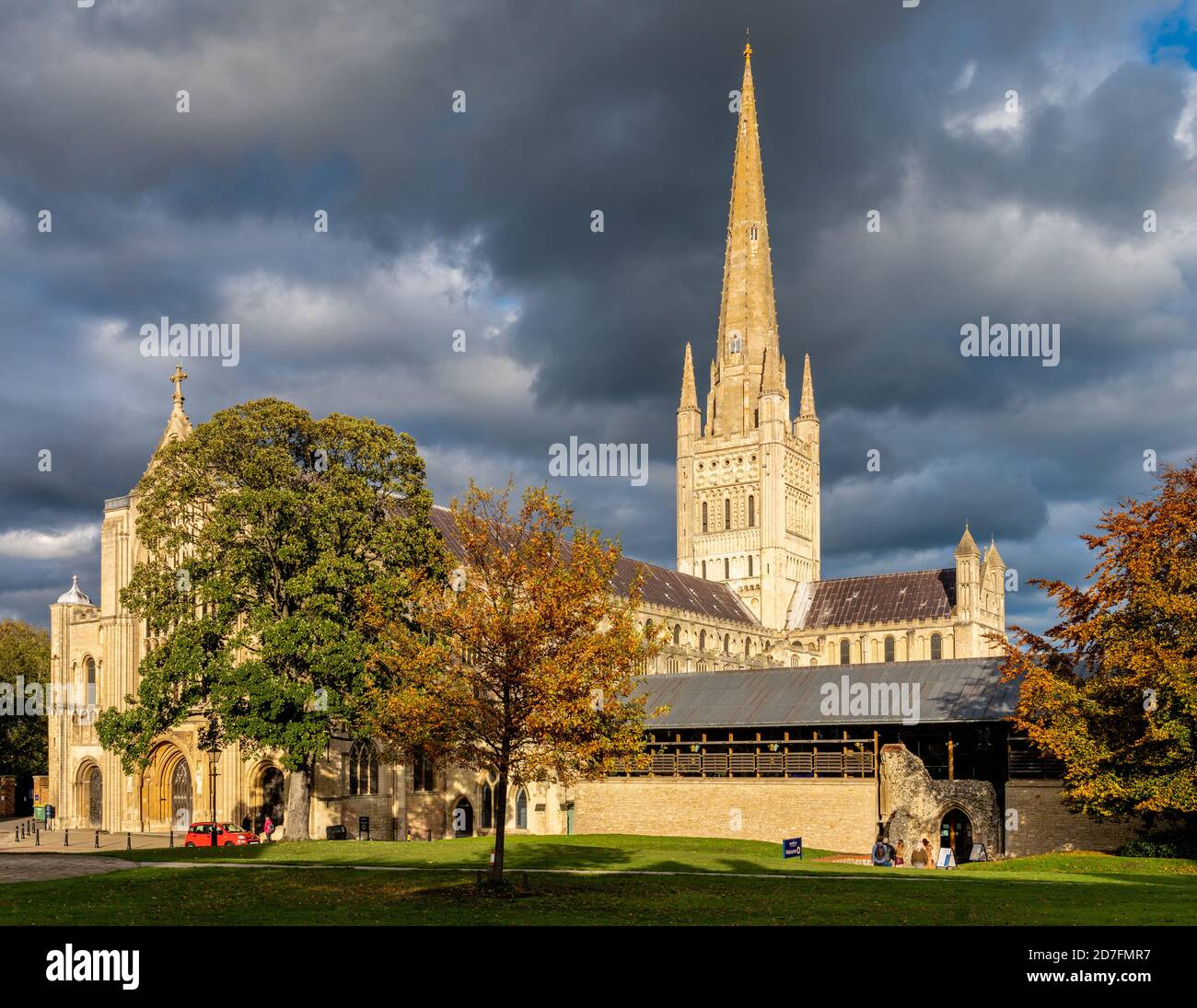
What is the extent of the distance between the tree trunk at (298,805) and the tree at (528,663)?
16706mm

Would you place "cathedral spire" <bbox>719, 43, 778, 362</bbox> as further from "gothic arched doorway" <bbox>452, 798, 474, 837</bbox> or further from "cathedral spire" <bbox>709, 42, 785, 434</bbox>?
"gothic arched doorway" <bbox>452, 798, 474, 837</bbox>

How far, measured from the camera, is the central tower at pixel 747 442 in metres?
115

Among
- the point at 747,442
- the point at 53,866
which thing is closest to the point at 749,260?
the point at 747,442

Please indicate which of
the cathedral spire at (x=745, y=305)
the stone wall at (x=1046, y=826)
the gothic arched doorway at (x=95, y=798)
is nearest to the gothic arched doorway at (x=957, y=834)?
the stone wall at (x=1046, y=826)

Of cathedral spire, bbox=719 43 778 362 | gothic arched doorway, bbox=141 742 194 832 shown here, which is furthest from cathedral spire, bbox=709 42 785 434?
gothic arched doorway, bbox=141 742 194 832

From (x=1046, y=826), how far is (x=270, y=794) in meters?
32.4

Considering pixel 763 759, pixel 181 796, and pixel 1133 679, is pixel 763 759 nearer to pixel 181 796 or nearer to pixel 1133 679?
pixel 1133 679

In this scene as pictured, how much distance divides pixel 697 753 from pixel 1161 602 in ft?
71.9

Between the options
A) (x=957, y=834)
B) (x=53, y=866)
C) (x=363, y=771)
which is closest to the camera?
(x=53, y=866)

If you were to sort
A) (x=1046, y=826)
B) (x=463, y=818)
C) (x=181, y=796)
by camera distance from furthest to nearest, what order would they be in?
(x=463, y=818), (x=181, y=796), (x=1046, y=826)

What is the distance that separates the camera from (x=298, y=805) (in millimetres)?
42375

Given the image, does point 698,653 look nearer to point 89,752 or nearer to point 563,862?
point 89,752

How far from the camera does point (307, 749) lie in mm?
40406

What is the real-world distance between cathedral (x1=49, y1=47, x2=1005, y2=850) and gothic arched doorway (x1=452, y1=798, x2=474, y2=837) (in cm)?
7
